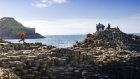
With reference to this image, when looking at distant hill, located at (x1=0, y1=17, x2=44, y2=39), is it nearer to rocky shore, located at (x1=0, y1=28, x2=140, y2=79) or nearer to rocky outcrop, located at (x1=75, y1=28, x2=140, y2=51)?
rocky outcrop, located at (x1=75, y1=28, x2=140, y2=51)

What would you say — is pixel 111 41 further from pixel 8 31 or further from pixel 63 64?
pixel 8 31

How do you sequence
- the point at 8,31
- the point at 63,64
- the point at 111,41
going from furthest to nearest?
the point at 8,31, the point at 111,41, the point at 63,64

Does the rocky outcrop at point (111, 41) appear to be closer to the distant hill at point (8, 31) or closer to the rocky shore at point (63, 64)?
the rocky shore at point (63, 64)

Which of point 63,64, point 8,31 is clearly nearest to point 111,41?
point 63,64

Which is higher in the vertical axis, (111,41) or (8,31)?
(8,31)

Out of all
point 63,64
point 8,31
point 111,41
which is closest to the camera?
point 63,64

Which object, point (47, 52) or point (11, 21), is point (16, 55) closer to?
point (47, 52)

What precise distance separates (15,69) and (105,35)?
3075 cm

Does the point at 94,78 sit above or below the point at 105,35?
below

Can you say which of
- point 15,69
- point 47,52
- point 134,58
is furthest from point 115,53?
point 15,69

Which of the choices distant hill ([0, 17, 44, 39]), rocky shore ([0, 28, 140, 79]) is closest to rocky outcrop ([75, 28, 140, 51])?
rocky shore ([0, 28, 140, 79])

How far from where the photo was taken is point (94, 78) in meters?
35.2

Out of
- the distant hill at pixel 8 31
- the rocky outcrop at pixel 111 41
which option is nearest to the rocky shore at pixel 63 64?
the rocky outcrop at pixel 111 41

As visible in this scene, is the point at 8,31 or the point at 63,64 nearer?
the point at 63,64
